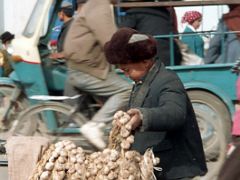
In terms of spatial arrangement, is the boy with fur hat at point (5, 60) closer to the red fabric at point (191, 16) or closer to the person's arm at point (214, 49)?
the red fabric at point (191, 16)

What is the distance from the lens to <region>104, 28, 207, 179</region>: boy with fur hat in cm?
415

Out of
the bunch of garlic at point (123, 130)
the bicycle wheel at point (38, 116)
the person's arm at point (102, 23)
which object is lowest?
the bicycle wheel at point (38, 116)

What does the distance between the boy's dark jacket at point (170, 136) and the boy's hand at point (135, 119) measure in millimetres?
205

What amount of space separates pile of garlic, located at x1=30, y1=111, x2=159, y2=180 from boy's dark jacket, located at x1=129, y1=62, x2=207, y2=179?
0.65 ft

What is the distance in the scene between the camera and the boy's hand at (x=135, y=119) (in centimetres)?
384

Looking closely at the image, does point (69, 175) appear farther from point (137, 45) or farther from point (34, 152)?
point (137, 45)

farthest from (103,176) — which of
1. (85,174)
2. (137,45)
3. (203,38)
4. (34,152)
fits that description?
(203,38)

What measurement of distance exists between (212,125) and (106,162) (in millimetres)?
4397

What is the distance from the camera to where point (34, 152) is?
4.03m

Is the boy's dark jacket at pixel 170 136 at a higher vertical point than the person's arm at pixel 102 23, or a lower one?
higher

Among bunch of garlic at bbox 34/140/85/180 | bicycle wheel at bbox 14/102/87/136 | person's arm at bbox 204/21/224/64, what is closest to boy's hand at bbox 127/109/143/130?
bunch of garlic at bbox 34/140/85/180

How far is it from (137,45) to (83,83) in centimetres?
353

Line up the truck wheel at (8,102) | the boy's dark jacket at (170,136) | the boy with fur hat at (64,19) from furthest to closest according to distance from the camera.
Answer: the boy with fur hat at (64,19) < the truck wheel at (8,102) < the boy's dark jacket at (170,136)

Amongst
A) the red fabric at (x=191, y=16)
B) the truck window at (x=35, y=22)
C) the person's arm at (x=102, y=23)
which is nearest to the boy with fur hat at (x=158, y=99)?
the person's arm at (x=102, y=23)
